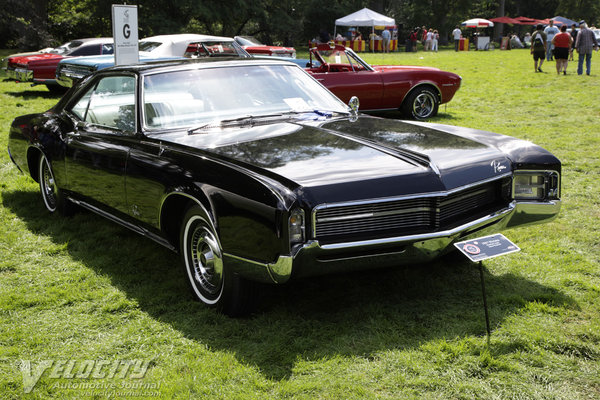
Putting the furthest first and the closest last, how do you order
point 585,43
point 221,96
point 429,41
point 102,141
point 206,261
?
point 429,41 < point 585,43 < point 102,141 < point 221,96 < point 206,261

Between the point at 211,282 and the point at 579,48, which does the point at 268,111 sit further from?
the point at 579,48

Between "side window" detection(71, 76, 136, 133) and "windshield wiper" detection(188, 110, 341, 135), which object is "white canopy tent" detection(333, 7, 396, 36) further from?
"windshield wiper" detection(188, 110, 341, 135)

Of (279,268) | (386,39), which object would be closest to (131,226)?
(279,268)

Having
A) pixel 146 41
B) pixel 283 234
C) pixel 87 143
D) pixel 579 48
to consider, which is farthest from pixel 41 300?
pixel 579 48

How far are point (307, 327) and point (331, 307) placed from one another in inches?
12.2

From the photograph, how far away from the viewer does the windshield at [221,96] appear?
4.66 meters

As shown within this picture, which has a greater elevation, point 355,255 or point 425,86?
point 425,86

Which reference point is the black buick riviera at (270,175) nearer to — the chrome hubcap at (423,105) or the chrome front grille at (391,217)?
the chrome front grille at (391,217)

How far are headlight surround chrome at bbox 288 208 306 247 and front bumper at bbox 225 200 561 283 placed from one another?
2.1 inches

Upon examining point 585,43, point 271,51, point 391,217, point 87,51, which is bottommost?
point 391,217

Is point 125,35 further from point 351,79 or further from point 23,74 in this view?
point 23,74

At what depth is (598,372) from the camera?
322 cm

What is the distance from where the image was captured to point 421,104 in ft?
40.3

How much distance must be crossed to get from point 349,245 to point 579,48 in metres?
19.4
